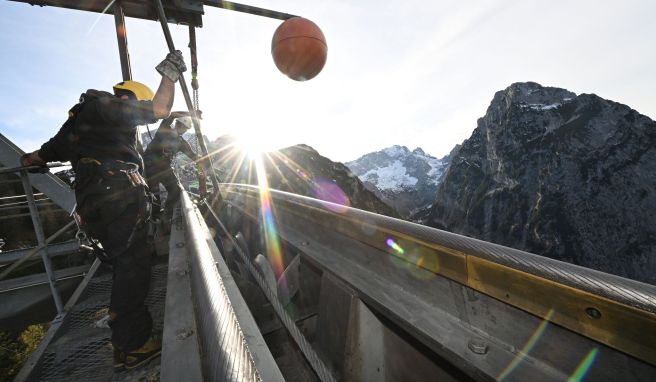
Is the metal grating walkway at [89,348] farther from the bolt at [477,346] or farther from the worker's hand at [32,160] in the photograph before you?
the bolt at [477,346]

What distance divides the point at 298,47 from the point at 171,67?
4.84ft

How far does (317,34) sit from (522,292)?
3530 mm

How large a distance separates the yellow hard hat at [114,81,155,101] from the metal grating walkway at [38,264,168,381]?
2.16m

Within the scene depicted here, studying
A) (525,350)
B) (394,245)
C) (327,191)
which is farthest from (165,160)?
(327,191)

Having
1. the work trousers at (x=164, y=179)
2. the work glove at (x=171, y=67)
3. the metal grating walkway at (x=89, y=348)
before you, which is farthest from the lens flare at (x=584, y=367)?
the work trousers at (x=164, y=179)

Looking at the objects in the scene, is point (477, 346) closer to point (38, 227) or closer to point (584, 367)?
point (584, 367)

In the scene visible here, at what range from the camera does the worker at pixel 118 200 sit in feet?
7.54

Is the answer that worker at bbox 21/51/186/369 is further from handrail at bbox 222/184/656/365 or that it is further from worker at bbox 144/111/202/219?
worker at bbox 144/111/202/219

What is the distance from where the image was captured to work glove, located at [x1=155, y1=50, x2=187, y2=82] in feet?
9.25

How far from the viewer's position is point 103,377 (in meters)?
2.23

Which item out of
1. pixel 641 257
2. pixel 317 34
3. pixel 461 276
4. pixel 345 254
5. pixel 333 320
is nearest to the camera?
pixel 461 276

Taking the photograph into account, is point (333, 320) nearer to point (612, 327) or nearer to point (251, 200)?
point (612, 327)

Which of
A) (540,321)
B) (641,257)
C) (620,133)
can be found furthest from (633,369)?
(620,133)

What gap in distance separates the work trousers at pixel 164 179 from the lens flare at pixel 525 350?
6470mm
